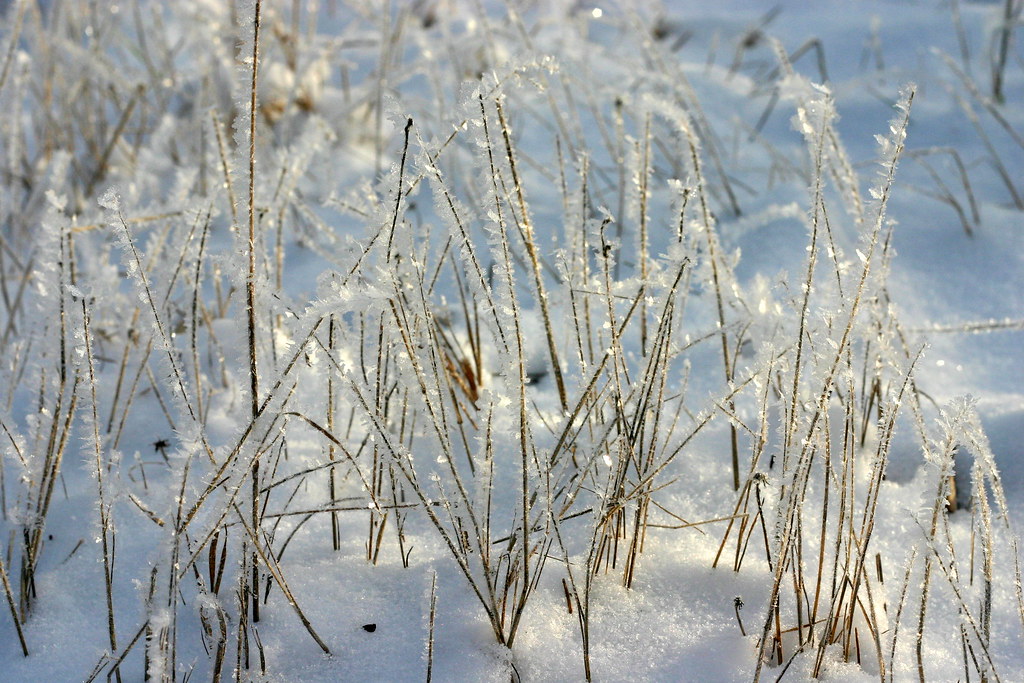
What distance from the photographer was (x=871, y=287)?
3.72 feet

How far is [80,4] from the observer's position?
294cm

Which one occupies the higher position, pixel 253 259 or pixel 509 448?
pixel 253 259

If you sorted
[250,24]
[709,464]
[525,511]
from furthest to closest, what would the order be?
[709,464]
[525,511]
[250,24]

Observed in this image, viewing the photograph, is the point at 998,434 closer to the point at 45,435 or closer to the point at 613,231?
the point at 613,231

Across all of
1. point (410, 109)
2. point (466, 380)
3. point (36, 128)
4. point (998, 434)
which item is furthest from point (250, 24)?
point (36, 128)

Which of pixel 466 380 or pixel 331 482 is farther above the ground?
pixel 466 380

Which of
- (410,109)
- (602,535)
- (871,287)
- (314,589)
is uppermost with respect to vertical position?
(410,109)

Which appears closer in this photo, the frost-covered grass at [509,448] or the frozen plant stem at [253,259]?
the frozen plant stem at [253,259]

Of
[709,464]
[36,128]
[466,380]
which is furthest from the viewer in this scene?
[36,128]

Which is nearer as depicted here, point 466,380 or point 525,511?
point 525,511

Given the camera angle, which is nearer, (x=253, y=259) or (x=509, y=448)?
(x=253, y=259)

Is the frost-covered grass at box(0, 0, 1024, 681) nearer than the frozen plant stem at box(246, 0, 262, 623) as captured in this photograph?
No

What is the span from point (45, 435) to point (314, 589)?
0.39 m

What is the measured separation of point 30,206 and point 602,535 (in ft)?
5.11
